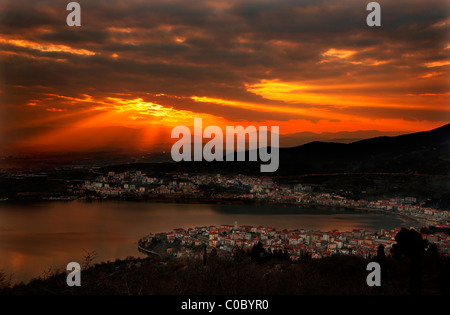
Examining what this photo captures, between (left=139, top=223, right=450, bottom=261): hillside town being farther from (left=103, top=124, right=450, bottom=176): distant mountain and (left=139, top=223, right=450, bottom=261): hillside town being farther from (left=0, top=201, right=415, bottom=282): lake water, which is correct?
(left=103, top=124, right=450, bottom=176): distant mountain

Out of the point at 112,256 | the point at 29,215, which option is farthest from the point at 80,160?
the point at 112,256

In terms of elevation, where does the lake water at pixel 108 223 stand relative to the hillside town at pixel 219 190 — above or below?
below

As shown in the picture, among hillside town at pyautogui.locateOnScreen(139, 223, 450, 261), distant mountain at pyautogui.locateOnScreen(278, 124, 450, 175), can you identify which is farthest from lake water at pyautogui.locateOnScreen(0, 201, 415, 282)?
distant mountain at pyautogui.locateOnScreen(278, 124, 450, 175)

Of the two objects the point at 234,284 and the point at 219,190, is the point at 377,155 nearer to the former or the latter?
the point at 219,190

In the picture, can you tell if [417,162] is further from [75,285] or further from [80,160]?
[75,285]

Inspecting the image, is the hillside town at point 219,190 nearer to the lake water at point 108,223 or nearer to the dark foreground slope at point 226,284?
the lake water at point 108,223

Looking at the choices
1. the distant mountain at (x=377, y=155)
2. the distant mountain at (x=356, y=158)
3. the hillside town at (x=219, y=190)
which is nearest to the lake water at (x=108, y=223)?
the hillside town at (x=219, y=190)
